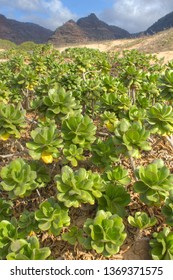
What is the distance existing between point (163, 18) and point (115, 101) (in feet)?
382

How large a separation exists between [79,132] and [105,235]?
1.21 m

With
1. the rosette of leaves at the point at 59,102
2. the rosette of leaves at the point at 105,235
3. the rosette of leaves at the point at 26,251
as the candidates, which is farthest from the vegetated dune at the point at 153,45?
the rosette of leaves at the point at 26,251

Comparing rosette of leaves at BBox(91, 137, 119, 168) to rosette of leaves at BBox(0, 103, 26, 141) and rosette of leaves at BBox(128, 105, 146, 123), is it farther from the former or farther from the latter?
rosette of leaves at BBox(0, 103, 26, 141)

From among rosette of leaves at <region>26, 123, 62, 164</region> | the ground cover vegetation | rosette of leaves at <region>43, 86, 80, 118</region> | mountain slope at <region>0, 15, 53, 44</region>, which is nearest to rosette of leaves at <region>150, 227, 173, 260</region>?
the ground cover vegetation

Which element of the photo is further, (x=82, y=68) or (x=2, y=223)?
(x=82, y=68)

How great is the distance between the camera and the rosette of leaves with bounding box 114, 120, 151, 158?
3168 millimetres

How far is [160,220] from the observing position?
346cm

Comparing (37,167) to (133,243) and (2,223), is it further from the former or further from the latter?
(133,243)

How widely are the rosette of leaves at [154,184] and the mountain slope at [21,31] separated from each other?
3866 inches

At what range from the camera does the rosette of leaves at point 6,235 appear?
2883mm

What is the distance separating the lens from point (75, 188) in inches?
116

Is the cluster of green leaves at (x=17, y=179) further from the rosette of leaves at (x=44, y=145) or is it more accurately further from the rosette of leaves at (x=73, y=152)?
the rosette of leaves at (x=73, y=152)

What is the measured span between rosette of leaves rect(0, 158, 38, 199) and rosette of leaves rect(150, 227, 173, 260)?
128 centimetres

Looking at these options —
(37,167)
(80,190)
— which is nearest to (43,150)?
(37,167)
